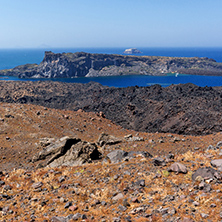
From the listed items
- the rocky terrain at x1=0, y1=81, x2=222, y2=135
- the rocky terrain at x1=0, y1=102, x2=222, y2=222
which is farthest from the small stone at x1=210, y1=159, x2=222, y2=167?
the rocky terrain at x1=0, y1=81, x2=222, y2=135

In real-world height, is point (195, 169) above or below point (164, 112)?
above

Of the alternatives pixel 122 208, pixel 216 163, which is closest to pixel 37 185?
pixel 122 208

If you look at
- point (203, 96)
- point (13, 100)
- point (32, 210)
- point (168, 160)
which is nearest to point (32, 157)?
point (32, 210)

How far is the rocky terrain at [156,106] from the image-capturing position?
50.3 meters

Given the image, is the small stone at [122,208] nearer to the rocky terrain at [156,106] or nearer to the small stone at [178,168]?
the small stone at [178,168]

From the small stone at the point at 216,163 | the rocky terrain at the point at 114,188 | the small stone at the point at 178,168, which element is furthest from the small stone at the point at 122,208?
the small stone at the point at 216,163

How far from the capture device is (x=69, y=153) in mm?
15391

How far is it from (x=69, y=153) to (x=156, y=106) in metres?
51.7

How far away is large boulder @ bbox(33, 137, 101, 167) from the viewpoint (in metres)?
14.7

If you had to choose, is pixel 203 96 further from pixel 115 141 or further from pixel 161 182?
pixel 161 182

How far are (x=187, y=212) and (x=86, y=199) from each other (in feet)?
13.1

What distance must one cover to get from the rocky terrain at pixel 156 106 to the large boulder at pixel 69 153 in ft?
122

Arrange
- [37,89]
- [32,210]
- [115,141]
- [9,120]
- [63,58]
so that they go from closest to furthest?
[32,210]
[115,141]
[9,120]
[37,89]
[63,58]

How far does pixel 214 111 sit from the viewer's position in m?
51.8
